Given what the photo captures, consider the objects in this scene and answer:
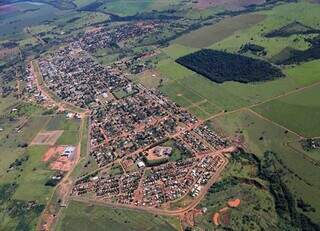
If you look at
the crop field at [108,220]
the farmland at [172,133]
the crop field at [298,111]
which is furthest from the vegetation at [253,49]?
the crop field at [108,220]

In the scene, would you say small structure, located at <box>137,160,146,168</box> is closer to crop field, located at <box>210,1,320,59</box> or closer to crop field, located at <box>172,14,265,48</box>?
crop field, located at <box>210,1,320,59</box>

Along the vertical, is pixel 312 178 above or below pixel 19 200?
above

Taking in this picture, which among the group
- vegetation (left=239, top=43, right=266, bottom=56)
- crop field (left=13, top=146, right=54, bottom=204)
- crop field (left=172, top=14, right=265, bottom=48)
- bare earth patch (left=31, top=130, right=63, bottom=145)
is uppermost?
vegetation (left=239, top=43, right=266, bottom=56)

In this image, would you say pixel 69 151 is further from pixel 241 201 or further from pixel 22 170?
pixel 241 201

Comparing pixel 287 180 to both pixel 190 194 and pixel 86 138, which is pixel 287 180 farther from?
pixel 86 138

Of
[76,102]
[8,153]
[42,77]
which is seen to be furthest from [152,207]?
[42,77]

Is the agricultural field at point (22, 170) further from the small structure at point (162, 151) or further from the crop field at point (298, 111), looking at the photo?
the crop field at point (298, 111)

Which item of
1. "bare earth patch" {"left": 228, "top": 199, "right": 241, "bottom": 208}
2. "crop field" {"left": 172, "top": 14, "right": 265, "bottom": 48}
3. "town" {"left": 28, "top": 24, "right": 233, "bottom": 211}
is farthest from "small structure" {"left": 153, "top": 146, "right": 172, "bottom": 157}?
"crop field" {"left": 172, "top": 14, "right": 265, "bottom": 48}
